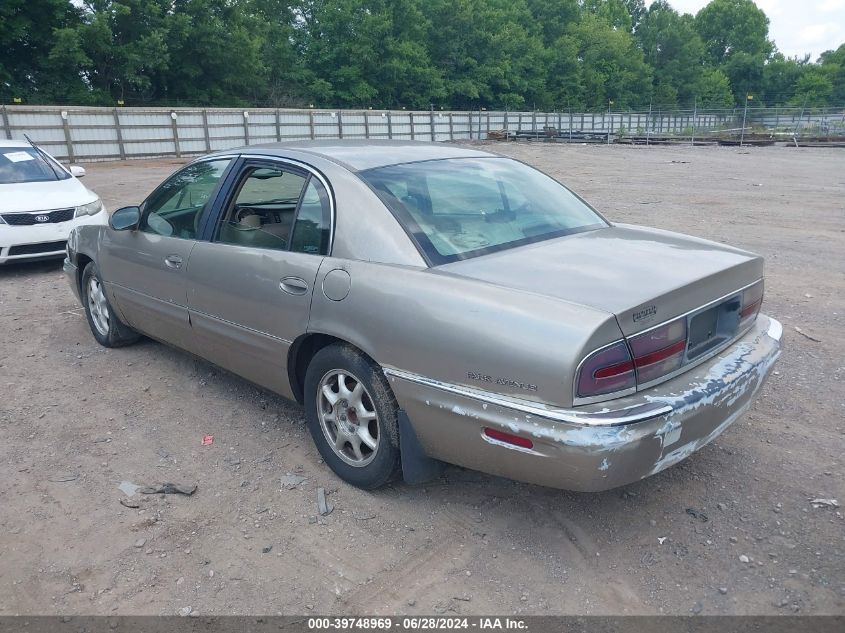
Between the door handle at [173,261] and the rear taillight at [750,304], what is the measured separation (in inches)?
122

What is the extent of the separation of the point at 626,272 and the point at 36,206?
733cm

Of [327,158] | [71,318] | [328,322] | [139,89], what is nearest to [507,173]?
[327,158]

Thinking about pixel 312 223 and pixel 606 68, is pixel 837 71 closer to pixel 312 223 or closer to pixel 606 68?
pixel 606 68

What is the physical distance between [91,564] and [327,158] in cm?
217

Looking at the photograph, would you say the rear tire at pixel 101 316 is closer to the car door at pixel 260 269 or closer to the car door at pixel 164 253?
the car door at pixel 164 253

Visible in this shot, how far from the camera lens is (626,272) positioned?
9.36 ft

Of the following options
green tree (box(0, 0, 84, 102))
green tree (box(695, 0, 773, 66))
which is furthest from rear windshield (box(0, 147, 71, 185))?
green tree (box(695, 0, 773, 66))

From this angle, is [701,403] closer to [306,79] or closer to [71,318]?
[71,318]

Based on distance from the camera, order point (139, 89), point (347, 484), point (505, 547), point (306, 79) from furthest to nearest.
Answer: point (306, 79)
point (139, 89)
point (347, 484)
point (505, 547)

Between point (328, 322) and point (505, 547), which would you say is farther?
point (328, 322)

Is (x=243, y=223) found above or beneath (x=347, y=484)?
above

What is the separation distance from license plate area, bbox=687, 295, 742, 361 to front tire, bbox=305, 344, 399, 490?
1.28m

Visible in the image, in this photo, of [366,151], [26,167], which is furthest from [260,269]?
[26,167]

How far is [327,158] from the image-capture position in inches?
140
